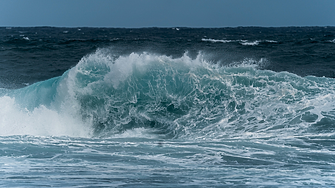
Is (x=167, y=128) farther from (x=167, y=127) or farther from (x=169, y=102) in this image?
(x=169, y=102)

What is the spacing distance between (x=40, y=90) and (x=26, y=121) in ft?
5.81

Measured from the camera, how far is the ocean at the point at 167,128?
4730 millimetres

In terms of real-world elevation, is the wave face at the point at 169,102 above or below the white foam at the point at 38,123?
above

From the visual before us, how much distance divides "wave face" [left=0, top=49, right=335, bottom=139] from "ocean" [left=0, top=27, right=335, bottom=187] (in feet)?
0.10

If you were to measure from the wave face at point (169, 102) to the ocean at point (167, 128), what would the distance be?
0.03 metres

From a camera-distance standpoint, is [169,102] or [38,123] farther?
[169,102]

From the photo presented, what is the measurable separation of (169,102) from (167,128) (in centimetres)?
116

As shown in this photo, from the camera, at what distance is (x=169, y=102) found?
346 inches

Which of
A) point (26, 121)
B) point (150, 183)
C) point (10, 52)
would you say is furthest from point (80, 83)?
point (10, 52)

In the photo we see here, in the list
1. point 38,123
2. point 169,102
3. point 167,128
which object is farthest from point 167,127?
point 38,123

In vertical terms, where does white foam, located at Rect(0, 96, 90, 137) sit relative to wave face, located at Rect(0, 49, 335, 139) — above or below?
below

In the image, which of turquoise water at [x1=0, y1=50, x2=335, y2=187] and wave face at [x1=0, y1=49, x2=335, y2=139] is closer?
turquoise water at [x1=0, y1=50, x2=335, y2=187]

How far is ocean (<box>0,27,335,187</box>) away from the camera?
4.73m

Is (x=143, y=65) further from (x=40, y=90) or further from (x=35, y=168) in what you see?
(x=35, y=168)
